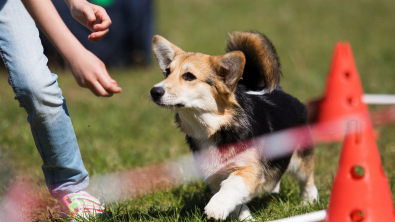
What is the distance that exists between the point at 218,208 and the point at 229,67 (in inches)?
38.9

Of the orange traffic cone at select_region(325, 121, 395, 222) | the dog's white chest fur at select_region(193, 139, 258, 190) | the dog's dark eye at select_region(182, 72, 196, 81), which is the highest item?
the dog's dark eye at select_region(182, 72, 196, 81)

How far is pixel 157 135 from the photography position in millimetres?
4977

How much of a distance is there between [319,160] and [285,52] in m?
5.98

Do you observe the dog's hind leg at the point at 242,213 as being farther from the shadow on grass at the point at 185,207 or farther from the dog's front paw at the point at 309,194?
the dog's front paw at the point at 309,194

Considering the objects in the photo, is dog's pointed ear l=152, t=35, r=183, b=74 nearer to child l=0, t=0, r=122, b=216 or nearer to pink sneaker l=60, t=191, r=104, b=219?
child l=0, t=0, r=122, b=216

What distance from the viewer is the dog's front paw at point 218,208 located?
225 centimetres

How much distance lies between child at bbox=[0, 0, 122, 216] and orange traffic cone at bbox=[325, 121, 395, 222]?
4.38 ft

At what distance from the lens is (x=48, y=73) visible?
2.29 metres

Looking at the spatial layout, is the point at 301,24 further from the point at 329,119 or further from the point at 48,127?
the point at 48,127

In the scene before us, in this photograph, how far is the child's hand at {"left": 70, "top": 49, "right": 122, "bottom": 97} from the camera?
6.44 ft

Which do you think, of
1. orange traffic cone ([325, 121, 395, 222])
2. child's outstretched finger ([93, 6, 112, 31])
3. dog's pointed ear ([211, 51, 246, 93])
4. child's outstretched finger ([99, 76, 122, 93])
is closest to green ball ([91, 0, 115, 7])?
dog's pointed ear ([211, 51, 246, 93])

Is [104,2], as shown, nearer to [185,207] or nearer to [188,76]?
[188,76]

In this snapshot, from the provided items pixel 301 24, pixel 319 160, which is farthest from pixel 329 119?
pixel 301 24

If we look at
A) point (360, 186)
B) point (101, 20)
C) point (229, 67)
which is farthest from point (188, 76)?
point (360, 186)
